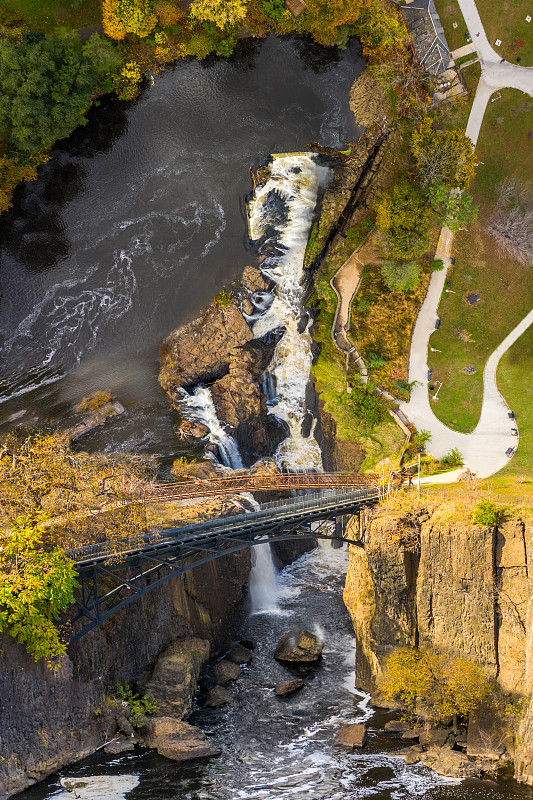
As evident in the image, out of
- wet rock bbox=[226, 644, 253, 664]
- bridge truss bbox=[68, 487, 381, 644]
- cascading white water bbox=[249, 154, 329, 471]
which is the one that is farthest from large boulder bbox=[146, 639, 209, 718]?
cascading white water bbox=[249, 154, 329, 471]

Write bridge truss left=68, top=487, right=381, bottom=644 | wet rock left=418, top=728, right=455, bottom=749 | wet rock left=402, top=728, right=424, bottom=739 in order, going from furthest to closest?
wet rock left=402, top=728, right=424, bottom=739 < wet rock left=418, top=728, right=455, bottom=749 < bridge truss left=68, top=487, right=381, bottom=644

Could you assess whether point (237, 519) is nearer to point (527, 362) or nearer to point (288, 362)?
point (288, 362)

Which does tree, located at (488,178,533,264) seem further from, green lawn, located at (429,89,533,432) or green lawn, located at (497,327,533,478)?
green lawn, located at (497,327,533,478)

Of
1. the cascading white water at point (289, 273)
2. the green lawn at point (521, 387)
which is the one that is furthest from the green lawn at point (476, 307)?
the cascading white water at point (289, 273)

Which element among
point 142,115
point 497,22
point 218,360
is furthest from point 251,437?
point 497,22

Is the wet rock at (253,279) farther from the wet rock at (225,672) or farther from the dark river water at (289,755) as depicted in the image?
the wet rock at (225,672)

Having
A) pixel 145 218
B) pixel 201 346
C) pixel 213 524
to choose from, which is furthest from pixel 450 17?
pixel 213 524
